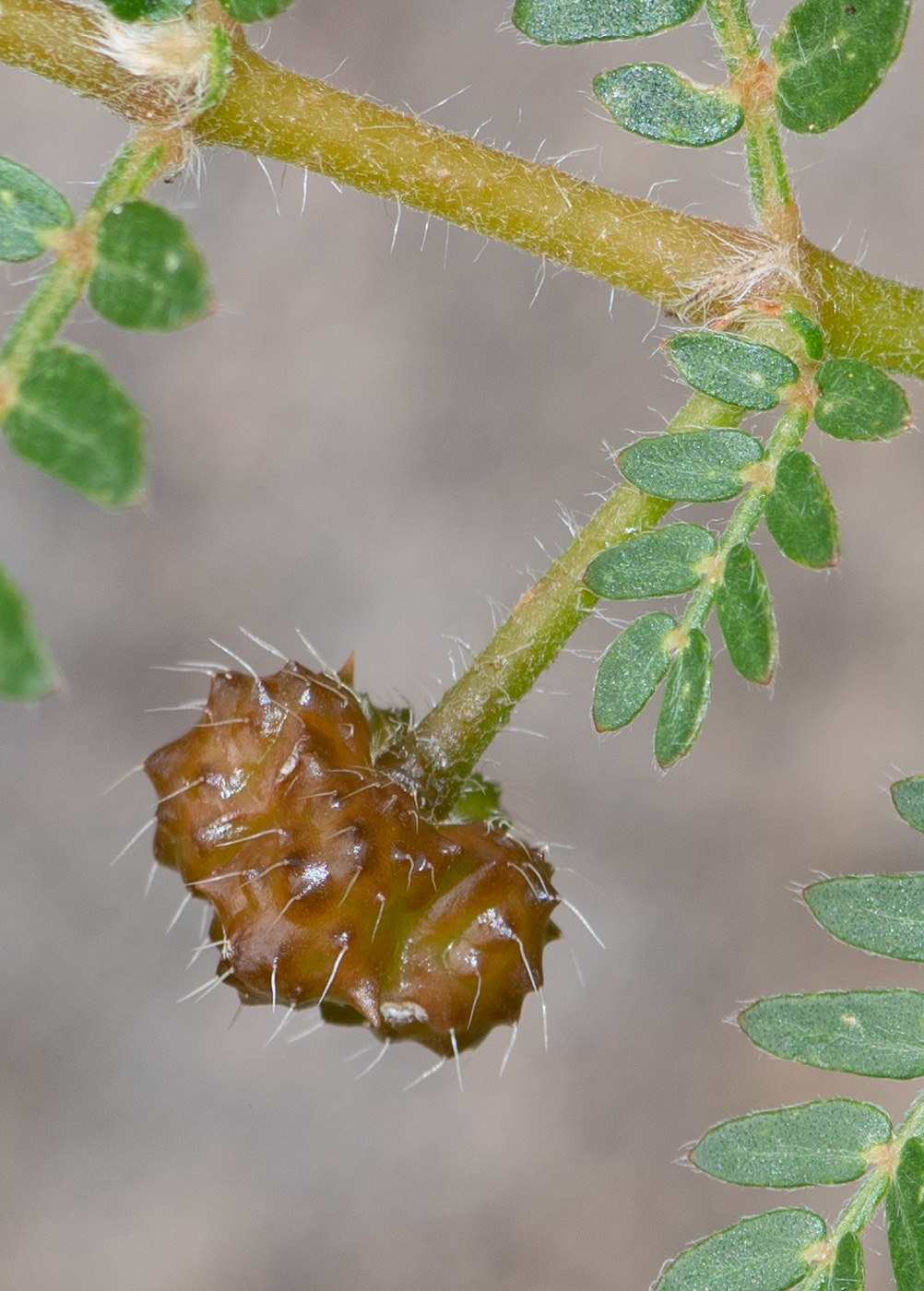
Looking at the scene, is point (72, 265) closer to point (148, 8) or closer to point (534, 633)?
point (148, 8)

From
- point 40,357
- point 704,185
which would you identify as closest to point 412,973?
point 40,357

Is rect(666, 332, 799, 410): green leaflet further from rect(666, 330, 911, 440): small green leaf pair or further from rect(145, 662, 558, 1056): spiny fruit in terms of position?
rect(145, 662, 558, 1056): spiny fruit

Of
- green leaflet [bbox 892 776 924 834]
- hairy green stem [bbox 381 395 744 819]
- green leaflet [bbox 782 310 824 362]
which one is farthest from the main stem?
green leaflet [bbox 892 776 924 834]

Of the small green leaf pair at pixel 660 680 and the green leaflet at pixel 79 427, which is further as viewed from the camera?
the small green leaf pair at pixel 660 680

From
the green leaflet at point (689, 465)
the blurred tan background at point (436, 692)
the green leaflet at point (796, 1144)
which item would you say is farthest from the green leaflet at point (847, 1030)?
the blurred tan background at point (436, 692)

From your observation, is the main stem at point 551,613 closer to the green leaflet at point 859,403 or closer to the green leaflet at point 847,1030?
the green leaflet at point 859,403

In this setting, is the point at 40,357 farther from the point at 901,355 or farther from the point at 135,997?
the point at 135,997
